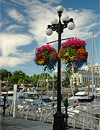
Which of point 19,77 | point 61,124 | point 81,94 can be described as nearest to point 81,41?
point 61,124

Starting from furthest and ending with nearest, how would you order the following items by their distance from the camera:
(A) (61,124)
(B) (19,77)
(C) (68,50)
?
(B) (19,77)
(C) (68,50)
(A) (61,124)

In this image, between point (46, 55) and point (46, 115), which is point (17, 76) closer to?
point (46, 115)

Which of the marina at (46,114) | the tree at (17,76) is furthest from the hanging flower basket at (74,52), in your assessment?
the tree at (17,76)

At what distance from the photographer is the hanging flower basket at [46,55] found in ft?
28.5

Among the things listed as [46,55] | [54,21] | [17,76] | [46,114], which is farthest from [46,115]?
[17,76]

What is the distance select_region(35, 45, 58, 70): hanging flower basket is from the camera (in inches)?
342

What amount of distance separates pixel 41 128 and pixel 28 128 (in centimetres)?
65

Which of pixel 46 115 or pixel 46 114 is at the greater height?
pixel 46 114

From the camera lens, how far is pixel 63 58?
284 inches

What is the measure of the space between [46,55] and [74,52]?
246 centimetres

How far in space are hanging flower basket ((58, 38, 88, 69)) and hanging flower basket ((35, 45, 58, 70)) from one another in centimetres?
143

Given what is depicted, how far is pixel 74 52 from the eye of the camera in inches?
273

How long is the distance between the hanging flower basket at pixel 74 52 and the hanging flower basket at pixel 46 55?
1434mm

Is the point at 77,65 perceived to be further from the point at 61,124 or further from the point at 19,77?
the point at 19,77
